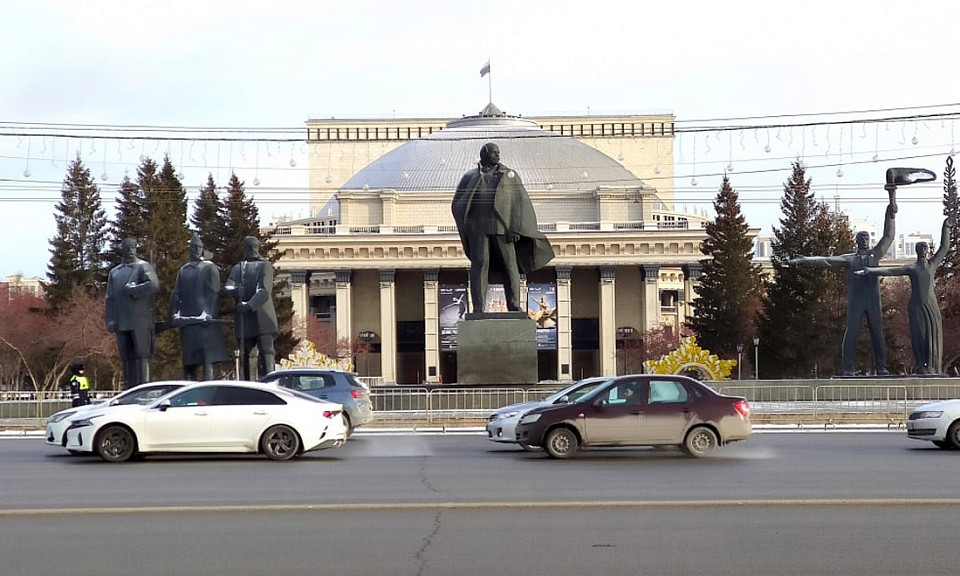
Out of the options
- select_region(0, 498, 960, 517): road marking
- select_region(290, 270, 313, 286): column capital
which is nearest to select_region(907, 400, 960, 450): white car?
select_region(0, 498, 960, 517): road marking

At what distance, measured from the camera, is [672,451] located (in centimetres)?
2081

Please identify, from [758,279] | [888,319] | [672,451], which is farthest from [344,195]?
[672,451]

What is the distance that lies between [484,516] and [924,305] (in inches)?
874

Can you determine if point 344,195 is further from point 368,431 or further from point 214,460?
point 214,460

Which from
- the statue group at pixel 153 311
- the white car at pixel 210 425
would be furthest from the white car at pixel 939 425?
the statue group at pixel 153 311

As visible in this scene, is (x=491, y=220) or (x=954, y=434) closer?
(x=954, y=434)

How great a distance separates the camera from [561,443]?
19297 millimetres

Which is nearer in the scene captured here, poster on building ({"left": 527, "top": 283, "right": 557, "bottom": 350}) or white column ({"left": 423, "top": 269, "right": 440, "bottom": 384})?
poster on building ({"left": 527, "top": 283, "right": 557, "bottom": 350})

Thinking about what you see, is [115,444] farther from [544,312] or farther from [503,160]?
[503,160]

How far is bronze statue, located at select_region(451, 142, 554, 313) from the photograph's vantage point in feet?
87.5

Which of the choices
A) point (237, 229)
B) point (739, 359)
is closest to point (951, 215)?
point (739, 359)

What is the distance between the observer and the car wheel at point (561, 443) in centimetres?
1927

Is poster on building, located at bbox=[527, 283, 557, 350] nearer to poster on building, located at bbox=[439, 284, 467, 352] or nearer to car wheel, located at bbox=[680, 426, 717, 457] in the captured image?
poster on building, located at bbox=[439, 284, 467, 352]

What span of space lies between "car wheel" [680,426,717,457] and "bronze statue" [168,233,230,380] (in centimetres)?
1025
